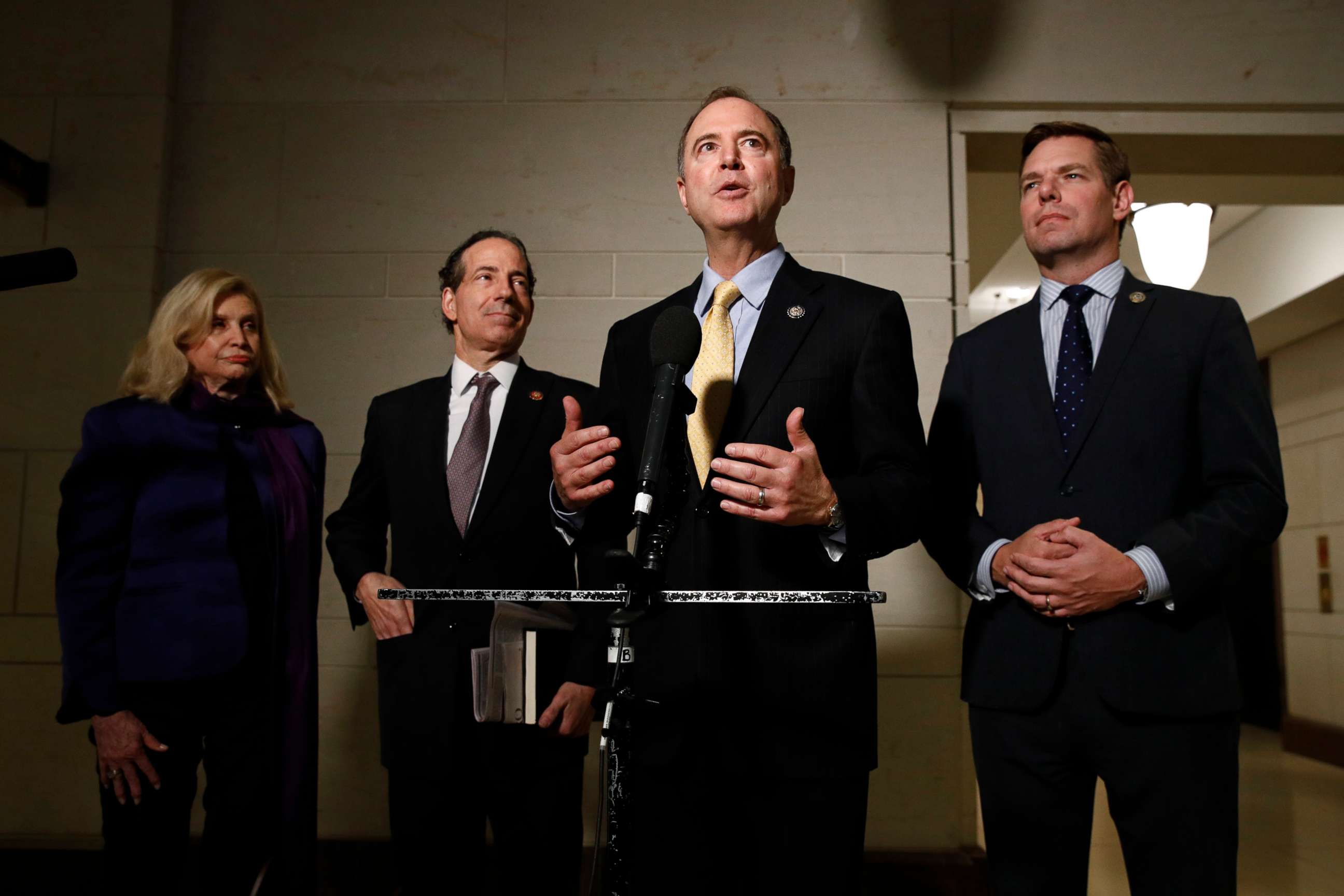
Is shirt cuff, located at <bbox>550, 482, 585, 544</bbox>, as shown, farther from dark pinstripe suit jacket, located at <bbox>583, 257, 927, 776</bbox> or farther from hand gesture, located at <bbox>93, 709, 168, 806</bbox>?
hand gesture, located at <bbox>93, 709, 168, 806</bbox>

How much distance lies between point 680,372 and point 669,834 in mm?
623

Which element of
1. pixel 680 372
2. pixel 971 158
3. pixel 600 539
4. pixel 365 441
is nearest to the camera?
pixel 680 372

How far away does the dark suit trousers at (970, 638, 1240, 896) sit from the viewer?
5.77 ft

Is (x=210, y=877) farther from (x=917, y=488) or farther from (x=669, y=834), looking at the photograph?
(x=917, y=488)

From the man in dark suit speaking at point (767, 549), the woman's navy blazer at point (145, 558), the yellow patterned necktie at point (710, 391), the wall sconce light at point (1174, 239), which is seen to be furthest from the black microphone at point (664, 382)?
the wall sconce light at point (1174, 239)

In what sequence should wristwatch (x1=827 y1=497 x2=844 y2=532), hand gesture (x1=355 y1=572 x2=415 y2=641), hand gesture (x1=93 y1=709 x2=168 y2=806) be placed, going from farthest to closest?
Result: hand gesture (x1=355 y1=572 x2=415 y2=641) → hand gesture (x1=93 y1=709 x2=168 y2=806) → wristwatch (x1=827 y1=497 x2=844 y2=532)

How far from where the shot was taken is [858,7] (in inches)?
150

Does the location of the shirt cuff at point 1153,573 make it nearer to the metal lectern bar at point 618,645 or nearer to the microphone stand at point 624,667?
the metal lectern bar at point 618,645

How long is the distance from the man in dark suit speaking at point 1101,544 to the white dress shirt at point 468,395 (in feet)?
3.42

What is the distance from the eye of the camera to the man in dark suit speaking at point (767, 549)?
1.37 metres

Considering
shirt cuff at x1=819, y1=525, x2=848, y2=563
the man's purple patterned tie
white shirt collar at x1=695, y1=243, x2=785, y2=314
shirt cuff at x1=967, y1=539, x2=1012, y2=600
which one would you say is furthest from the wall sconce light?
shirt cuff at x1=819, y1=525, x2=848, y2=563

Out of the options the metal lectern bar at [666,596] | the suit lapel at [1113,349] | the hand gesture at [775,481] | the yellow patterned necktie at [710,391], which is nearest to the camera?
the metal lectern bar at [666,596]

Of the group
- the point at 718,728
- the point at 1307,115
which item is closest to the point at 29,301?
the point at 718,728

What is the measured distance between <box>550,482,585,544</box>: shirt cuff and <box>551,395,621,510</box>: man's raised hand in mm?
116
